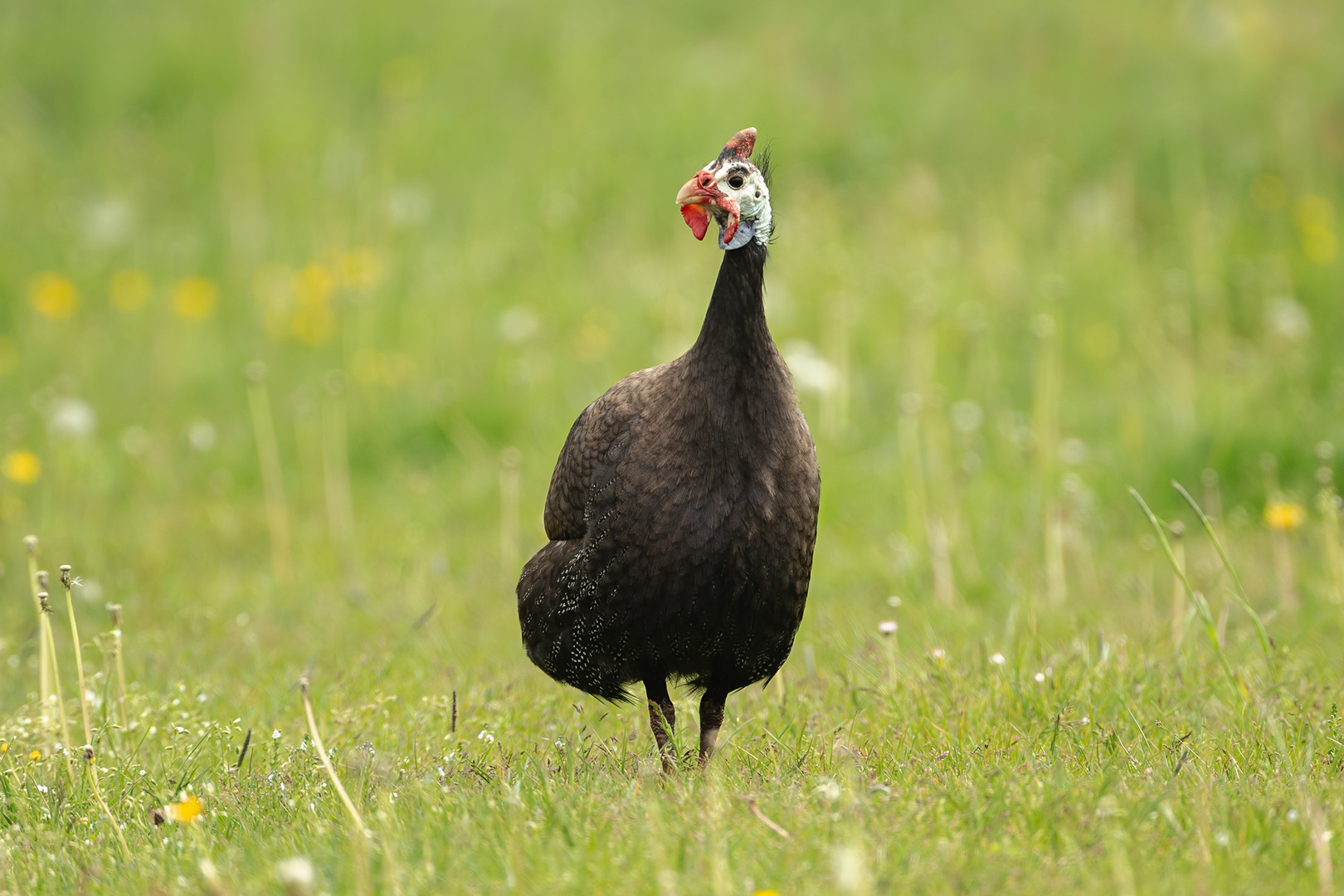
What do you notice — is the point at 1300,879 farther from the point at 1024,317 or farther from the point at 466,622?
the point at 1024,317

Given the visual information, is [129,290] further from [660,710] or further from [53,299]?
[660,710]

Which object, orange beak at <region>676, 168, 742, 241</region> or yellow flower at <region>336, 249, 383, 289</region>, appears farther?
yellow flower at <region>336, 249, 383, 289</region>

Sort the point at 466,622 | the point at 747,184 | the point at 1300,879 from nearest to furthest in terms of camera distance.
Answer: the point at 1300,879
the point at 747,184
the point at 466,622

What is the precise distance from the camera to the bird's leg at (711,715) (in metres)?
4.13

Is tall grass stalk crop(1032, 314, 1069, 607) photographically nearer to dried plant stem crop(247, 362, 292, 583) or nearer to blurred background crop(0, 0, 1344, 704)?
blurred background crop(0, 0, 1344, 704)

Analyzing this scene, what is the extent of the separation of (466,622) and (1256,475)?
12.7 feet

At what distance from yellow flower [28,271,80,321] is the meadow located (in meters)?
0.05

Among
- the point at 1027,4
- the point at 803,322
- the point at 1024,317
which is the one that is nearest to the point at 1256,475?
the point at 1024,317

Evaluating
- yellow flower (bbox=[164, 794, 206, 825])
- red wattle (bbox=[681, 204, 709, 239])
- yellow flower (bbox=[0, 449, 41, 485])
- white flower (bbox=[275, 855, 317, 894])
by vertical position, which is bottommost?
yellow flower (bbox=[164, 794, 206, 825])

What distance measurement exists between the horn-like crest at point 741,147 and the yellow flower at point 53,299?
6.97 m

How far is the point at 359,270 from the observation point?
9.52 meters

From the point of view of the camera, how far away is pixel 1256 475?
6770 millimetres

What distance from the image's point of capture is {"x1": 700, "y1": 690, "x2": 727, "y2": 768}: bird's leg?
13.5 feet

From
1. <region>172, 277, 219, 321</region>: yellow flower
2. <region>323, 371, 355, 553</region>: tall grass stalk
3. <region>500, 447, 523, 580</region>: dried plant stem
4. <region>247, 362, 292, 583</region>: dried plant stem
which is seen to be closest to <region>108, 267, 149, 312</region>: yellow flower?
<region>172, 277, 219, 321</region>: yellow flower
